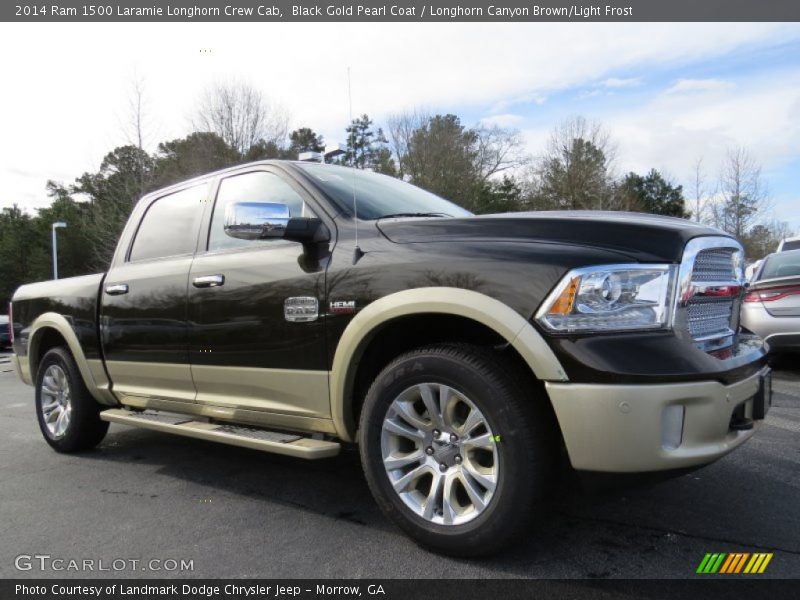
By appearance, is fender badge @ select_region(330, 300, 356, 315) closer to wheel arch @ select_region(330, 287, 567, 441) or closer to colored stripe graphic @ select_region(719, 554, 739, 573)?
wheel arch @ select_region(330, 287, 567, 441)

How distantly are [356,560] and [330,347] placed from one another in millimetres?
981

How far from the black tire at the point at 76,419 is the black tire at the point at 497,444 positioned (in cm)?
306

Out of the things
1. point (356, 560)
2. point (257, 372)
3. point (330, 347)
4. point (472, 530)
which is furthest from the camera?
point (257, 372)

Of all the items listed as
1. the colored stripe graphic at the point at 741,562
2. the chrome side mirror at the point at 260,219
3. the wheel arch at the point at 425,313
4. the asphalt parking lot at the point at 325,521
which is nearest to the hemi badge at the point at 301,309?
the wheel arch at the point at 425,313

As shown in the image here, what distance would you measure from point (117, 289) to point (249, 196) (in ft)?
4.43

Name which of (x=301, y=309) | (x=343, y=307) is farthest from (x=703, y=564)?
(x=301, y=309)

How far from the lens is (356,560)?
8.82 ft

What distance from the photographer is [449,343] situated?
2723mm

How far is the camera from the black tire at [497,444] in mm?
2396

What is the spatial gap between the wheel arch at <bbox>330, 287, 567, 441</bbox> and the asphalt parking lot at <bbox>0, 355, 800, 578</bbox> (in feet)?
1.82

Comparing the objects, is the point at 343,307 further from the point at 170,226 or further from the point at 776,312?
the point at 776,312

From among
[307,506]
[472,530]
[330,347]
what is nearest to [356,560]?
[472,530]

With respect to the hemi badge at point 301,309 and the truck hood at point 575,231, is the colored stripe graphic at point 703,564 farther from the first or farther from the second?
the hemi badge at point 301,309

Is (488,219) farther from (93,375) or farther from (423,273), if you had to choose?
(93,375)
